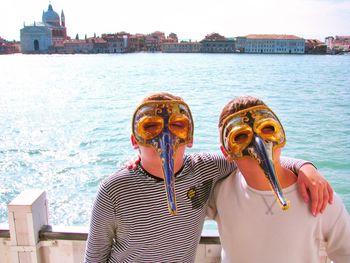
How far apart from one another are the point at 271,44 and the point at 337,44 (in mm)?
38474

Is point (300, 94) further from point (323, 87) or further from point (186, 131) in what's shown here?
point (186, 131)

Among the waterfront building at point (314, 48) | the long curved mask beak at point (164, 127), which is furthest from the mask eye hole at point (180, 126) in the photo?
the waterfront building at point (314, 48)

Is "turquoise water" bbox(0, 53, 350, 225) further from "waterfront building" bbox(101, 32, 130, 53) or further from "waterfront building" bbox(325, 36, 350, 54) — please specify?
"waterfront building" bbox(325, 36, 350, 54)

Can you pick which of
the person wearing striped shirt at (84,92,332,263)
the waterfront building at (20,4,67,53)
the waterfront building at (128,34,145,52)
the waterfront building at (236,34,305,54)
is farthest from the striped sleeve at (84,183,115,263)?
the waterfront building at (128,34,145,52)

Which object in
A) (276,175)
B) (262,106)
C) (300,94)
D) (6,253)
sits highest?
(262,106)

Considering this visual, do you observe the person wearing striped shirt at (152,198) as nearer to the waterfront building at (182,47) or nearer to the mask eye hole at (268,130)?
the mask eye hole at (268,130)

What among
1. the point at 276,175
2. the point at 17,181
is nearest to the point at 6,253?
the point at 276,175

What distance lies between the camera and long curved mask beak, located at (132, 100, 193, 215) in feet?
5.51

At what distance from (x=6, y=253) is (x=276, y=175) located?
1.75m

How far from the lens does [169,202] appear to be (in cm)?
159

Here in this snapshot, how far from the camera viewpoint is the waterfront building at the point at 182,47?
11200cm

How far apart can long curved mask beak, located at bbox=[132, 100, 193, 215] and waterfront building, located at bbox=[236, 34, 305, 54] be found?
109 meters

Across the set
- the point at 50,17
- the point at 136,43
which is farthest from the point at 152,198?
the point at 50,17

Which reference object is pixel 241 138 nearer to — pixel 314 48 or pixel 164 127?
pixel 164 127
